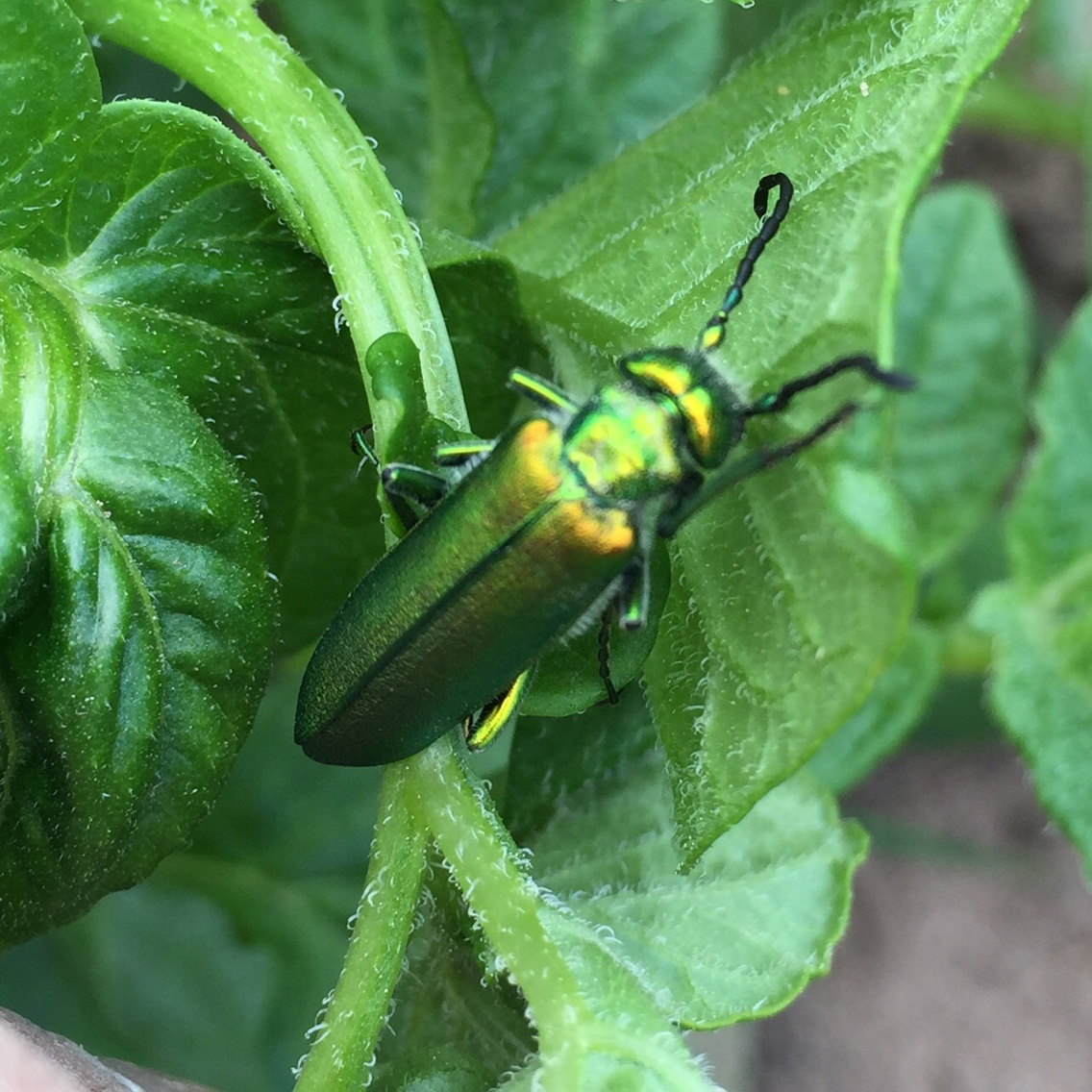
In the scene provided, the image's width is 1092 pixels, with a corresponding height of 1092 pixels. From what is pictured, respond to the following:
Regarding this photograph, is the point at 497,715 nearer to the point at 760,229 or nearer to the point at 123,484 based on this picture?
the point at 123,484

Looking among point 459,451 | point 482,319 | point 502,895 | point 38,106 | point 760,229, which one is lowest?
point 502,895

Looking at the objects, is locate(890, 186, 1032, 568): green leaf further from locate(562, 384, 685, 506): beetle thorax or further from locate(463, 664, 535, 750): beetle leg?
locate(463, 664, 535, 750): beetle leg

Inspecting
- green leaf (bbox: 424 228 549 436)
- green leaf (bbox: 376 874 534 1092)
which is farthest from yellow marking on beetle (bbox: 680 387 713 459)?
green leaf (bbox: 376 874 534 1092)

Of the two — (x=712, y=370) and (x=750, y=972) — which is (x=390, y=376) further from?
(x=750, y=972)

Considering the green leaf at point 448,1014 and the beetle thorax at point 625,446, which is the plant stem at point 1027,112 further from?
the green leaf at point 448,1014

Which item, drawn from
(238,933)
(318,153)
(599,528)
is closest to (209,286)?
(318,153)

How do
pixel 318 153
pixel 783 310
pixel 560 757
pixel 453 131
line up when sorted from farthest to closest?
pixel 453 131 < pixel 560 757 < pixel 318 153 < pixel 783 310

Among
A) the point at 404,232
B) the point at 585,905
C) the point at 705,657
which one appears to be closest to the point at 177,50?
the point at 404,232
